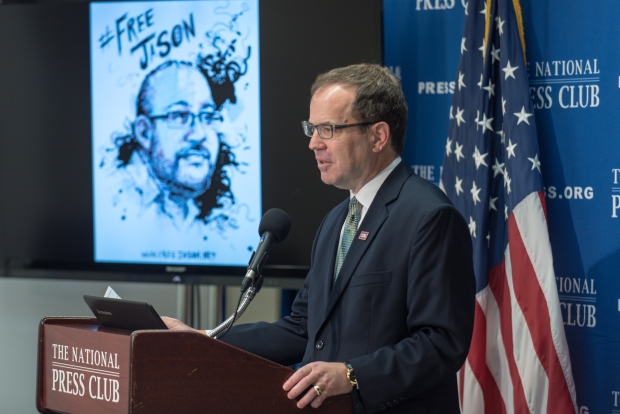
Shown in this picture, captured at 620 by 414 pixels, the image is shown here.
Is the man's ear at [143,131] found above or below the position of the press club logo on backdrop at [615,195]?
above

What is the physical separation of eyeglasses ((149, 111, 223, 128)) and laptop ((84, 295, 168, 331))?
7.32 ft

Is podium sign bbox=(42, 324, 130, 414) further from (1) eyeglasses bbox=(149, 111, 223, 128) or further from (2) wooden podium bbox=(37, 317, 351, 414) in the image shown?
(1) eyeglasses bbox=(149, 111, 223, 128)

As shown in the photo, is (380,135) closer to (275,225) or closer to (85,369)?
(275,225)

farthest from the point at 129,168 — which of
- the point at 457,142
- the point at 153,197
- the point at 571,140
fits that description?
the point at 571,140

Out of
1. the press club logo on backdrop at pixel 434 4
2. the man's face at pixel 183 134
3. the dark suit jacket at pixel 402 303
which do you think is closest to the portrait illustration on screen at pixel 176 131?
the man's face at pixel 183 134

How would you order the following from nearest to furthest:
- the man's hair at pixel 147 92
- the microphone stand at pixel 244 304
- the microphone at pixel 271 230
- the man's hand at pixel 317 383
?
1. the man's hand at pixel 317 383
2. the microphone stand at pixel 244 304
3. the microphone at pixel 271 230
4. the man's hair at pixel 147 92

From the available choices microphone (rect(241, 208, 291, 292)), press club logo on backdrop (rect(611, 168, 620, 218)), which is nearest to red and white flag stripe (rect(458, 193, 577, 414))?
press club logo on backdrop (rect(611, 168, 620, 218))

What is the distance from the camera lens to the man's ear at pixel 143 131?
416cm

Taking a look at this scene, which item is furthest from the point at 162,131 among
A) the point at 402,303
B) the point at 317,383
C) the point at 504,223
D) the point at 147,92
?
the point at 317,383

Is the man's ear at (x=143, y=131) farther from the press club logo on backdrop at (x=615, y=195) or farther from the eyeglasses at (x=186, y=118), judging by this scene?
→ the press club logo on backdrop at (x=615, y=195)

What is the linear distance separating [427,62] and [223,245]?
1.54 metres

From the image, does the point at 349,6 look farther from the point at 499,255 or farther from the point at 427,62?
the point at 499,255

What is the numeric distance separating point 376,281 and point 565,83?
1959 millimetres

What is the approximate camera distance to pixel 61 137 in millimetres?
4289
